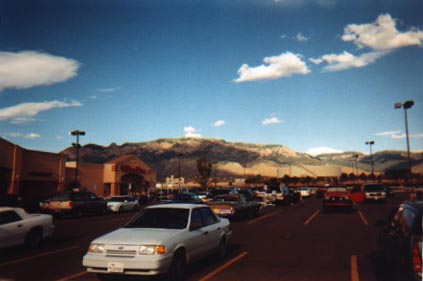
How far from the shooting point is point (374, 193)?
34094 millimetres

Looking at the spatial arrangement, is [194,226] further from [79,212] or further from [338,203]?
[79,212]

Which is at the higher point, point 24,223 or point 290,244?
point 24,223

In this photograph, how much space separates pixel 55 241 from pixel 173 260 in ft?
26.4

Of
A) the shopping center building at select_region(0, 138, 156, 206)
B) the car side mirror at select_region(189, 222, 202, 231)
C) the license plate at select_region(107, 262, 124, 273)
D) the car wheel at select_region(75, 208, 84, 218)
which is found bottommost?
the car wheel at select_region(75, 208, 84, 218)

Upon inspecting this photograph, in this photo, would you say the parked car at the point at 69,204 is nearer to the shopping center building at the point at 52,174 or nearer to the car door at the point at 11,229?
the shopping center building at the point at 52,174

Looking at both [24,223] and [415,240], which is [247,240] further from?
[415,240]

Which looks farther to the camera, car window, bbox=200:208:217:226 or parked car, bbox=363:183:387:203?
parked car, bbox=363:183:387:203

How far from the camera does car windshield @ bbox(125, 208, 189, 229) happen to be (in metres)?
8.44

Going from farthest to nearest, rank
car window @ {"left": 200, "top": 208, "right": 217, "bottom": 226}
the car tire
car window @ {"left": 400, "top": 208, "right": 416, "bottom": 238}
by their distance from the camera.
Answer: the car tire < car window @ {"left": 200, "top": 208, "right": 217, "bottom": 226} < car window @ {"left": 400, "top": 208, "right": 416, "bottom": 238}

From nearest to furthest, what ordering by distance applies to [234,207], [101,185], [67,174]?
[234,207] → [67,174] → [101,185]

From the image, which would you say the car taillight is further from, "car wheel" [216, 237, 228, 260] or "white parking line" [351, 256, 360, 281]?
"car wheel" [216, 237, 228, 260]

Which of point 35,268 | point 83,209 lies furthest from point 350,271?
point 83,209

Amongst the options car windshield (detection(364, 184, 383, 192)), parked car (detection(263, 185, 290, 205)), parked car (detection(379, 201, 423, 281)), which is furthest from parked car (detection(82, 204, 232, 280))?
car windshield (detection(364, 184, 383, 192))

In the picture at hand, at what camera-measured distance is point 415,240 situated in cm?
570
